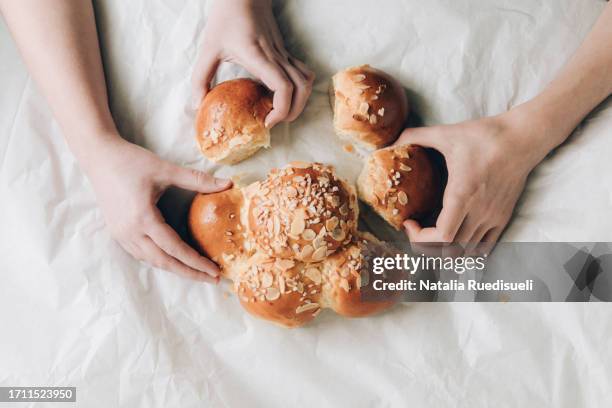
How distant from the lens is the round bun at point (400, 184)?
0.87 meters

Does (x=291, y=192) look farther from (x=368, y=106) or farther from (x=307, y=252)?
(x=368, y=106)

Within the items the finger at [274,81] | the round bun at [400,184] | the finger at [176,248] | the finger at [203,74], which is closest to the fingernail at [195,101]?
the finger at [203,74]

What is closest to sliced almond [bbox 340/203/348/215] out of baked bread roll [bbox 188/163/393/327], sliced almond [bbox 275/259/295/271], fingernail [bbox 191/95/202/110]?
baked bread roll [bbox 188/163/393/327]

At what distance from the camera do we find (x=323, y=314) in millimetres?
930

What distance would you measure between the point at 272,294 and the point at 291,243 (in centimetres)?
9

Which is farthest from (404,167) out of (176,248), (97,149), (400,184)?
(97,149)

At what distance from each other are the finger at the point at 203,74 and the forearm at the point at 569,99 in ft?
1.65

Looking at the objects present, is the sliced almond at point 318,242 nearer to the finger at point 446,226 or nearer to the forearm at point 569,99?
the finger at point 446,226

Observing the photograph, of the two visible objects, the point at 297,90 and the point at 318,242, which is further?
the point at 297,90

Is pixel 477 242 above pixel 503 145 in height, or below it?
below

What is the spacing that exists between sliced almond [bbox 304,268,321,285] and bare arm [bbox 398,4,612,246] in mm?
161

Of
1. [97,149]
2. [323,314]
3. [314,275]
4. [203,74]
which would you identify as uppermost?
[203,74]

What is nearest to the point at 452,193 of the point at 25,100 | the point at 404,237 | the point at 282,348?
the point at 404,237

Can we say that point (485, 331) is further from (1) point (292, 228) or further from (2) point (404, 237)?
(1) point (292, 228)
